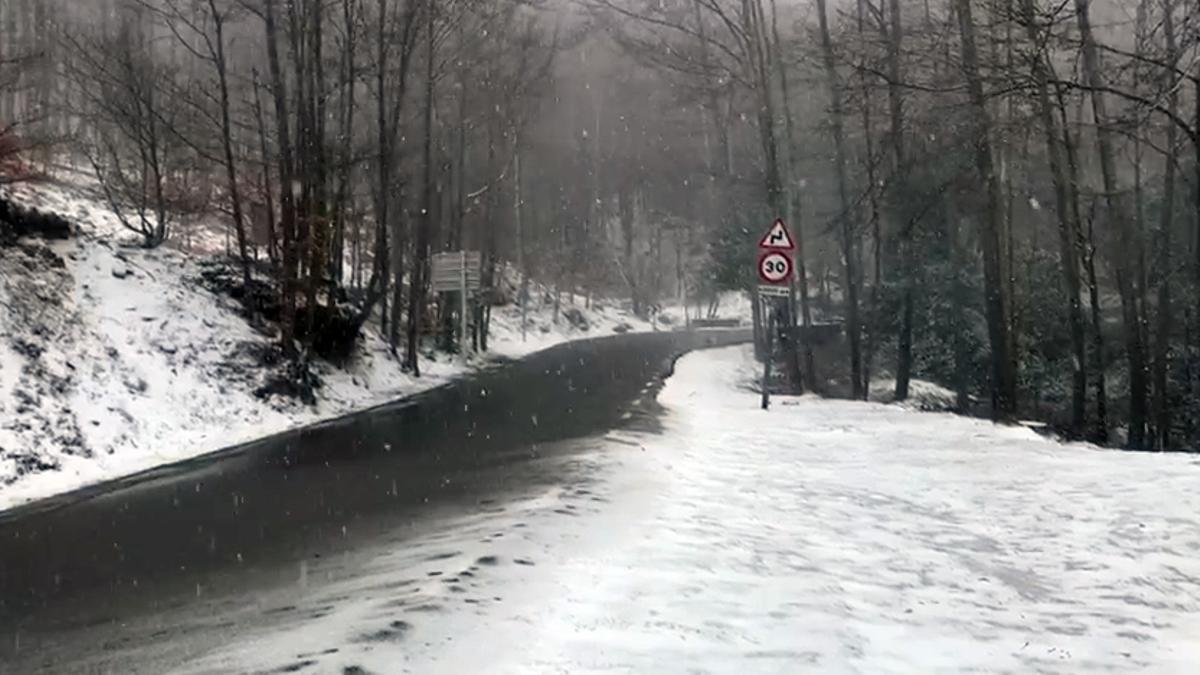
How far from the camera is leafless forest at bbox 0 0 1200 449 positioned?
15.6 meters

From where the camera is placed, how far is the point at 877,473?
10.0 meters

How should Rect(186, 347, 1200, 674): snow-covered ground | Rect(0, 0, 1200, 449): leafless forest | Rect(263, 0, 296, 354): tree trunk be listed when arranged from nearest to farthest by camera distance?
Rect(186, 347, 1200, 674): snow-covered ground
Rect(0, 0, 1200, 449): leafless forest
Rect(263, 0, 296, 354): tree trunk

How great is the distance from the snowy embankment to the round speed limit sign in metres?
8.94

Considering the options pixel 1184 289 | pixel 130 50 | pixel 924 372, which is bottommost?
pixel 924 372

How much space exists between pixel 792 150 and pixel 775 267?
10009 millimetres

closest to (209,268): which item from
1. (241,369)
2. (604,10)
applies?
(241,369)

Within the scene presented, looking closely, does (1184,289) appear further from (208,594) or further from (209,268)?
(208,594)

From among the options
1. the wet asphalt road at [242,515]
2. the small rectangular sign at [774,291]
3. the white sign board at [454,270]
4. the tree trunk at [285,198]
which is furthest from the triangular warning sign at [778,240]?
the white sign board at [454,270]

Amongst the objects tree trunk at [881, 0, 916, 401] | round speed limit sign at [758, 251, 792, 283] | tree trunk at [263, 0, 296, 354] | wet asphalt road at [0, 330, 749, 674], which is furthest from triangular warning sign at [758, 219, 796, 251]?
tree trunk at [263, 0, 296, 354]

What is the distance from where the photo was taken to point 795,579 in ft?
20.1

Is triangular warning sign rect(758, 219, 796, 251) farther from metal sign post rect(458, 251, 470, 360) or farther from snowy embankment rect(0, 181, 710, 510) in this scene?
metal sign post rect(458, 251, 470, 360)

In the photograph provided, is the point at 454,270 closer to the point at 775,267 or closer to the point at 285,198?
the point at 285,198

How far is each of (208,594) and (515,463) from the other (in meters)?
5.46

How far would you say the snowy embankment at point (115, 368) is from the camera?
42.9ft
